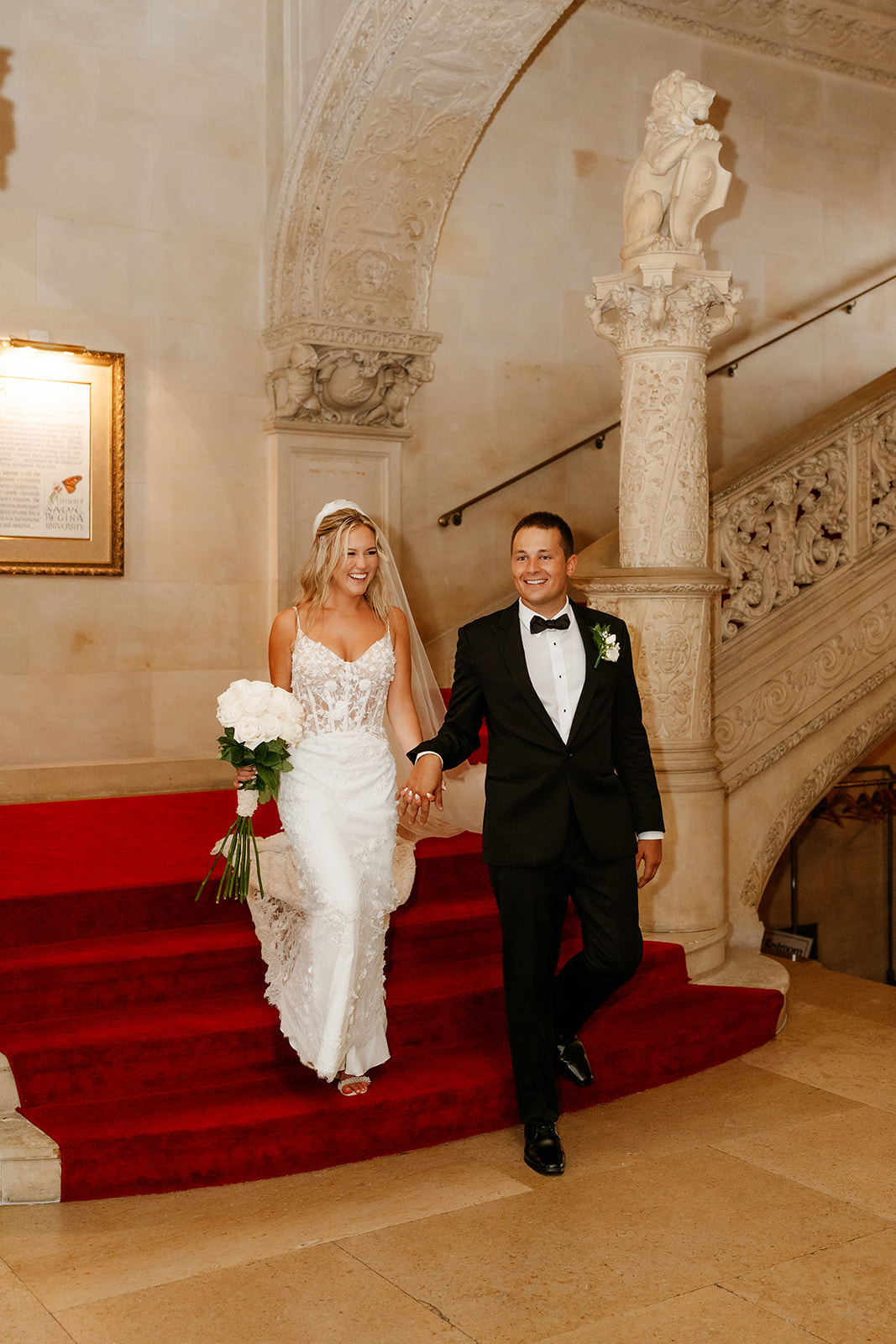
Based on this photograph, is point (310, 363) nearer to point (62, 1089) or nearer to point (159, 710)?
point (159, 710)

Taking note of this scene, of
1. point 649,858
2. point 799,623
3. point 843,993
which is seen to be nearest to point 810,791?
point 799,623

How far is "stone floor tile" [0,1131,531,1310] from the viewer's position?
11.2 feet

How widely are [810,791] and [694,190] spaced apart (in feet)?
9.98

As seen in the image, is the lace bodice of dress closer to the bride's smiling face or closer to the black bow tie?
the bride's smiling face

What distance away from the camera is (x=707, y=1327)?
3135 mm

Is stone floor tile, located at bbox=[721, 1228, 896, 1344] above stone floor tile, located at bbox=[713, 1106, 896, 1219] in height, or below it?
below

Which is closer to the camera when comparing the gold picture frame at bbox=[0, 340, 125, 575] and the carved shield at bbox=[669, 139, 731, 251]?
the carved shield at bbox=[669, 139, 731, 251]

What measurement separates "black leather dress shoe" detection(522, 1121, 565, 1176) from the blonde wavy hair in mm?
1816

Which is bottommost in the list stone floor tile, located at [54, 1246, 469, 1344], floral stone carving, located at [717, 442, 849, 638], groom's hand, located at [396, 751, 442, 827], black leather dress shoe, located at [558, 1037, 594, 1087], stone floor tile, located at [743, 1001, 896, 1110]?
stone floor tile, located at [54, 1246, 469, 1344]

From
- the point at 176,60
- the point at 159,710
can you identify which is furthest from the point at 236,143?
the point at 159,710

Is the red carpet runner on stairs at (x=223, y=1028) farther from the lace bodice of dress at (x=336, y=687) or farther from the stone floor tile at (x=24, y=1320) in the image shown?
the lace bodice of dress at (x=336, y=687)

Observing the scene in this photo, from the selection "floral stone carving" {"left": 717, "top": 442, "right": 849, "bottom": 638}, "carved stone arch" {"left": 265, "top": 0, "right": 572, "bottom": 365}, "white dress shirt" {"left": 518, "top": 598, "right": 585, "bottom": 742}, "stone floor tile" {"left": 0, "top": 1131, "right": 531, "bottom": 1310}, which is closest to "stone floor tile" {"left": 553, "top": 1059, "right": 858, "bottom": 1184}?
"stone floor tile" {"left": 0, "top": 1131, "right": 531, "bottom": 1310}

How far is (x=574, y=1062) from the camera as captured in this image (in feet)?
14.8

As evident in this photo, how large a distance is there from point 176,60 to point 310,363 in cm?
195
